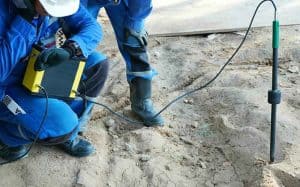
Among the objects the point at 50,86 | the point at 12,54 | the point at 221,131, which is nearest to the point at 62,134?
the point at 50,86

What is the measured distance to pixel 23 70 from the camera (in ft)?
8.32

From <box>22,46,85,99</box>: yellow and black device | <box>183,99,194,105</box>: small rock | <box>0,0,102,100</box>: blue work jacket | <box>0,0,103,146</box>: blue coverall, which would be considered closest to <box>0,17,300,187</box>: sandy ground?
<box>183,99,194,105</box>: small rock

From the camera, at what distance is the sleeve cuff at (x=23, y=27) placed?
2371 mm

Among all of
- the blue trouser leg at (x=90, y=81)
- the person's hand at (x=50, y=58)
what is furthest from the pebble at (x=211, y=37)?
the person's hand at (x=50, y=58)

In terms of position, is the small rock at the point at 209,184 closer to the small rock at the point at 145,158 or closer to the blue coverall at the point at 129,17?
the small rock at the point at 145,158

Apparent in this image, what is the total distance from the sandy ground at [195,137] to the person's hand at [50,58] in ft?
1.83

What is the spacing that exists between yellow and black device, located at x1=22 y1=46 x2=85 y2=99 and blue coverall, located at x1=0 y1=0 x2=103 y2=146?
4 cm

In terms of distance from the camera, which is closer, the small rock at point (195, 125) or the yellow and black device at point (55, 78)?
the yellow and black device at point (55, 78)

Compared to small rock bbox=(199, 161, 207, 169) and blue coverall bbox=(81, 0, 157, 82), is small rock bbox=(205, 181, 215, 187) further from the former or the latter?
blue coverall bbox=(81, 0, 157, 82)

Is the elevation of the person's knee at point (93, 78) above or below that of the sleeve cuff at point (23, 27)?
below

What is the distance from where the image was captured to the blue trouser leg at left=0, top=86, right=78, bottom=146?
254 cm

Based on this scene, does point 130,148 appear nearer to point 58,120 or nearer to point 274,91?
point 58,120

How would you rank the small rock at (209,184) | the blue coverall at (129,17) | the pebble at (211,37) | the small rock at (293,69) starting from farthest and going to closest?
the pebble at (211,37), the small rock at (293,69), the blue coverall at (129,17), the small rock at (209,184)

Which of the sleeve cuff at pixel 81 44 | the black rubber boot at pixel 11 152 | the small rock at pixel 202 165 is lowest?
the small rock at pixel 202 165
